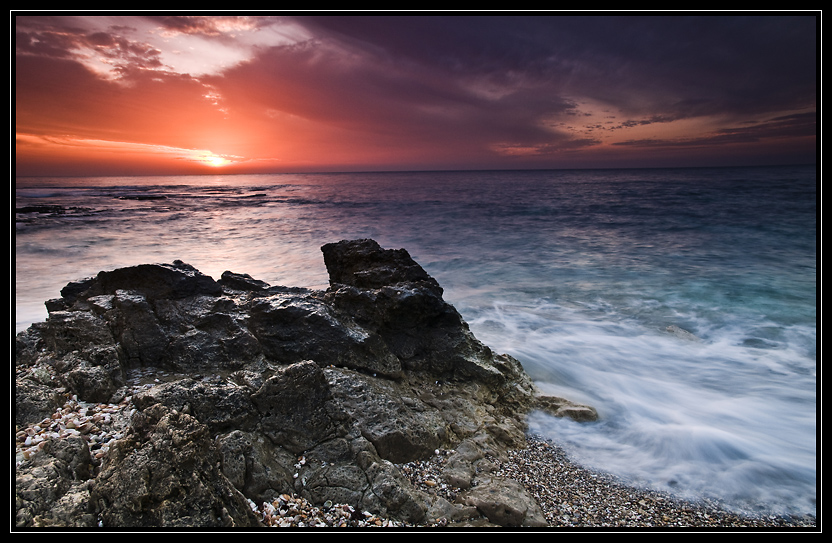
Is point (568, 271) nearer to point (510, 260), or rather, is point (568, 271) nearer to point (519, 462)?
point (510, 260)

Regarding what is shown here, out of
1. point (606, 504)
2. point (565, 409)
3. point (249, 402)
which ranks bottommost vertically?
point (606, 504)

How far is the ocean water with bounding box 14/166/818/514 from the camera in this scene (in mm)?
4465

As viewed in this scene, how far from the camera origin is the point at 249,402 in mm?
3381

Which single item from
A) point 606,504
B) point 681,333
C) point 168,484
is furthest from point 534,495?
point 681,333

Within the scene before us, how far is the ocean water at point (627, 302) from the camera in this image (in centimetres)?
446

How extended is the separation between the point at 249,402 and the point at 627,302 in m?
9.27

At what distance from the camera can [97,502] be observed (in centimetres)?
236

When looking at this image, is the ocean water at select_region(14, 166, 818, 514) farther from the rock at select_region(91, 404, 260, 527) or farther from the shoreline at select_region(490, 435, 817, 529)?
the rock at select_region(91, 404, 260, 527)

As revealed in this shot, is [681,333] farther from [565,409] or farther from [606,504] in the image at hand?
[606,504]

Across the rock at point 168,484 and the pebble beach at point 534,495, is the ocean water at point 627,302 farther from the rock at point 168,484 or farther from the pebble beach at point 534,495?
the rock at point 168,484

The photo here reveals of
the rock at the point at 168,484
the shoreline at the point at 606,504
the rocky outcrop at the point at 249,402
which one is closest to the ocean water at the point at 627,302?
the shoreline at the point at 606,504

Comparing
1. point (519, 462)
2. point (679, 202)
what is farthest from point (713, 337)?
point (679, 202)

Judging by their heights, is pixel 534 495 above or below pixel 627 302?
below

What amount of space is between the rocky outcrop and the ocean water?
4.70ft
